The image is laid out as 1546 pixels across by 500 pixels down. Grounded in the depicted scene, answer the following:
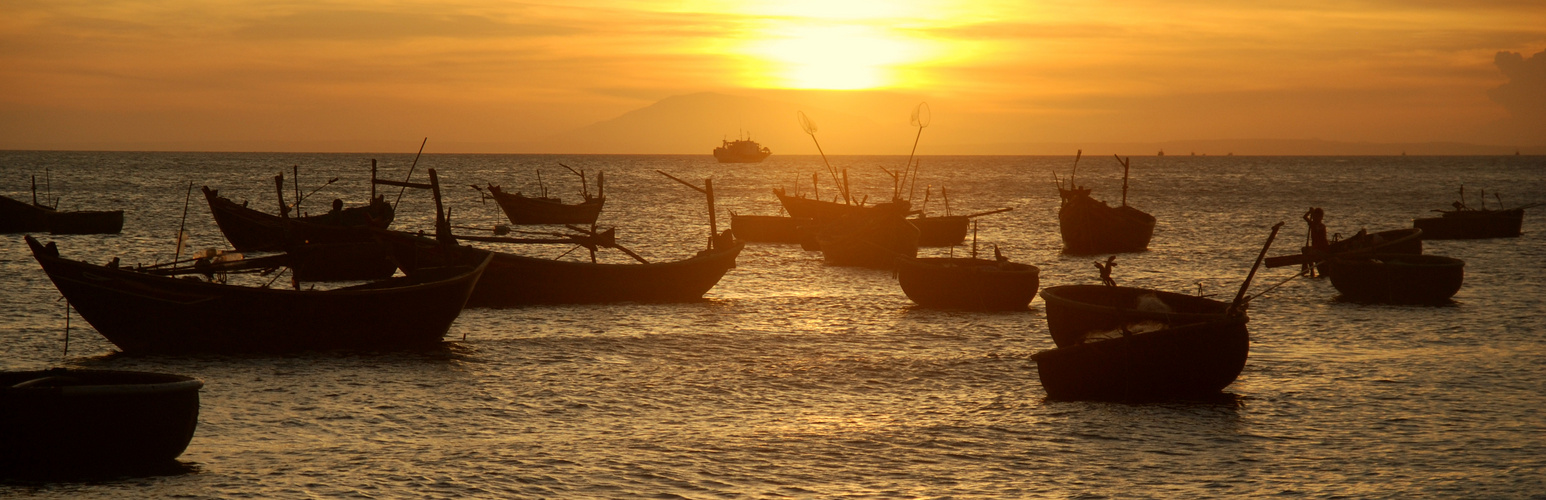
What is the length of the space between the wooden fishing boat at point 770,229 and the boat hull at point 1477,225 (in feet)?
78.8

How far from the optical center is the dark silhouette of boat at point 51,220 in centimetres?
4369

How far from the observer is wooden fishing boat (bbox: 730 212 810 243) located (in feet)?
149

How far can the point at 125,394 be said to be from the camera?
9898 millimetres

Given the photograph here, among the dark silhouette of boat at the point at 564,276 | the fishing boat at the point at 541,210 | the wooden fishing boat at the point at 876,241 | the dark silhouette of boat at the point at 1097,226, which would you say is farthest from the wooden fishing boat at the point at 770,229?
the dark silhouette of boat at the point at 564,276

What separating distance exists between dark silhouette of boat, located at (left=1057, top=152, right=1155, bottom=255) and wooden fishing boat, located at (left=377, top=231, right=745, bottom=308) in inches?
727

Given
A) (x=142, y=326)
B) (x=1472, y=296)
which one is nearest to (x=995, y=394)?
(x=142, y=326)

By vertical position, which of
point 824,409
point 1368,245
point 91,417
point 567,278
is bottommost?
point 824,409

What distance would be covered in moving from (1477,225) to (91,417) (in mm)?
48195

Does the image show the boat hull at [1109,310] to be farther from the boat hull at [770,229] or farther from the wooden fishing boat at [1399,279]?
the boat hull at [770,229]

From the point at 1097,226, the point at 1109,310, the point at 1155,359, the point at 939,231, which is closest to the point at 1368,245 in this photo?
the point at 1097,226

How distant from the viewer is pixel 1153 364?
1384cm

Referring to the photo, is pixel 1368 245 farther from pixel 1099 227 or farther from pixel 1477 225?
pixel 1477 225

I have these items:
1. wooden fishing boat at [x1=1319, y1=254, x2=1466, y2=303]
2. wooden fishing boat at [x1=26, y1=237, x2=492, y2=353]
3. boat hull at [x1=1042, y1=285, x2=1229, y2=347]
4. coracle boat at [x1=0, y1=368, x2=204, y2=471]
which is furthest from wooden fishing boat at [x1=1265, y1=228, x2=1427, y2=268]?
coracle boat at [x1=0, y1=368, x2=204, y2=471]

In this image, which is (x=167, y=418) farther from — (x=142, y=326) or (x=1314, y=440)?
(x=1314, y=440)
